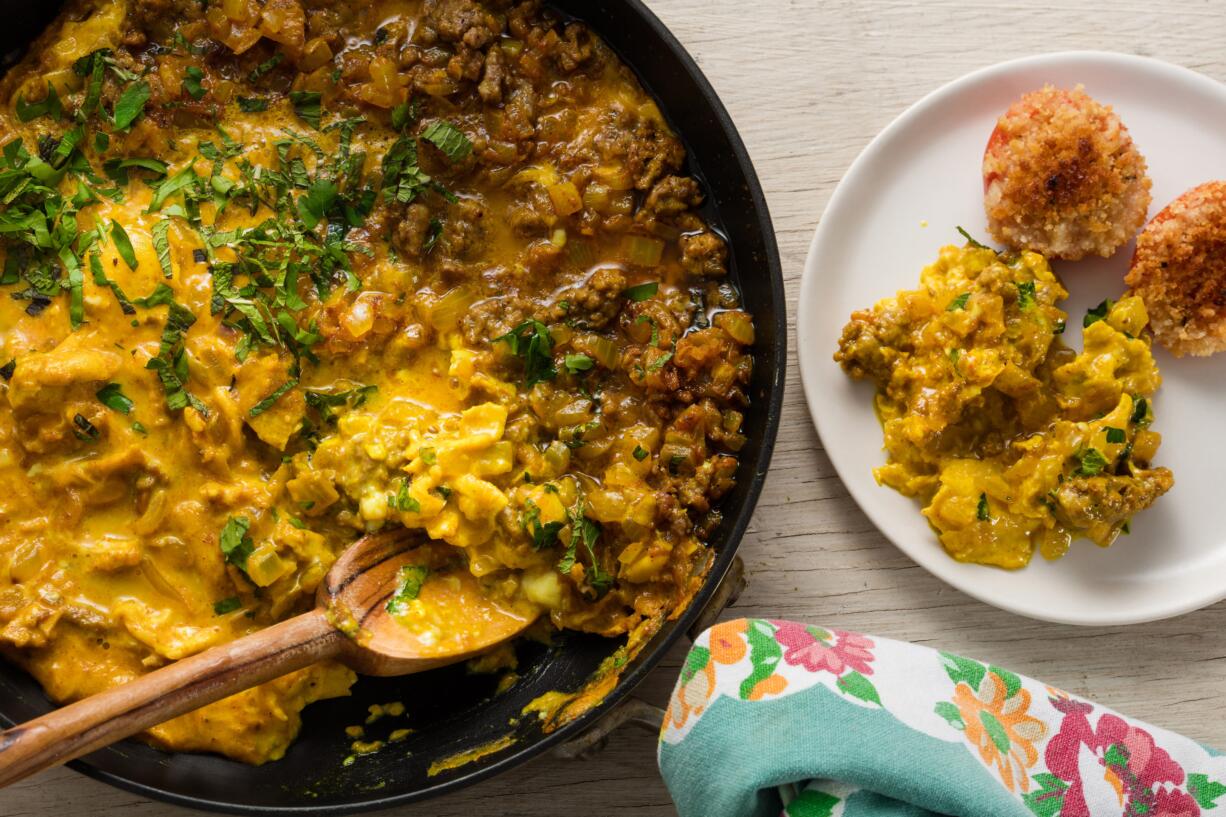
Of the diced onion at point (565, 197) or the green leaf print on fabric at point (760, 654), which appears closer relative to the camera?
the green leaf print on fabric at point (760, 654)

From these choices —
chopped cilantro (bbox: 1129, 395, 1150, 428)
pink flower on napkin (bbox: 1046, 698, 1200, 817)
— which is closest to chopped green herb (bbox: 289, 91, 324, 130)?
chopped cilantro (bbox: 1129, 395, 1150, 428)

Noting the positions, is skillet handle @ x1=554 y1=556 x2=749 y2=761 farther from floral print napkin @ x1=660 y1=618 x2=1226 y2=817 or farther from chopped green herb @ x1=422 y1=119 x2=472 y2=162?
chopped green herb @ x1=422 y1=119 x2=472 y2=162

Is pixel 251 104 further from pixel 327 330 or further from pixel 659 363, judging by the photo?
pixel 659 363

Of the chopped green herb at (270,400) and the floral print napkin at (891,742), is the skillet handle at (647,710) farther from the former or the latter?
the chopped green herb at (270,400)

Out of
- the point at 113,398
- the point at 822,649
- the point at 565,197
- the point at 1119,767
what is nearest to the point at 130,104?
the point at 113,398

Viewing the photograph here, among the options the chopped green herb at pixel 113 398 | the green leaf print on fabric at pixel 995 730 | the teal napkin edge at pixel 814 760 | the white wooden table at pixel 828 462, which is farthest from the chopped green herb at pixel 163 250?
the green leaf print on fabric at pixel 995 730

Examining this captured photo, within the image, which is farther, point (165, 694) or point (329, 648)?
point (329, 648)

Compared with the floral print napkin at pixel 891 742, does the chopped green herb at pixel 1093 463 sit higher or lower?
higher
